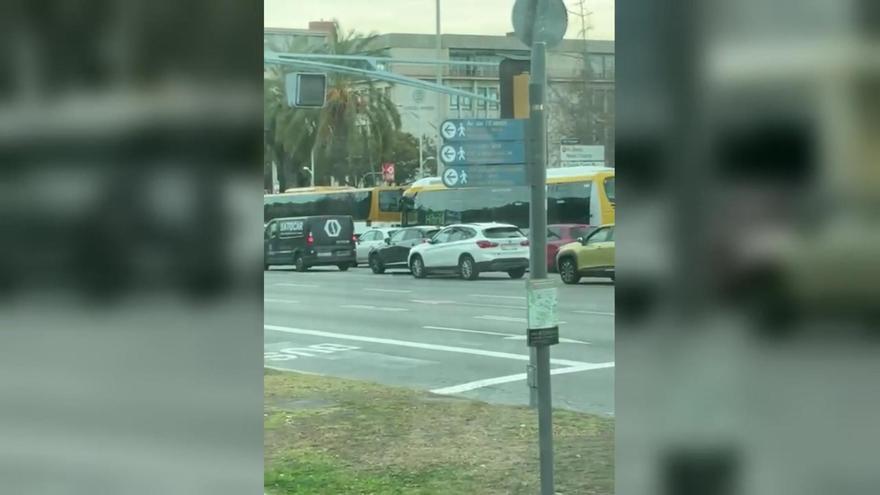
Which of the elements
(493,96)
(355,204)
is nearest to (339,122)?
(355,204)

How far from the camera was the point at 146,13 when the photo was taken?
2.34 metres

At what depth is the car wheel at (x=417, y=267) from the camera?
3.79m

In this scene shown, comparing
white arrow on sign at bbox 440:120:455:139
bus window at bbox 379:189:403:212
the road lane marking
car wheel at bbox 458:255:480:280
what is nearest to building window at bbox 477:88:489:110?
white arrow on sign at bbox 440:120:455:139

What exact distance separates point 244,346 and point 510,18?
54.6 inches

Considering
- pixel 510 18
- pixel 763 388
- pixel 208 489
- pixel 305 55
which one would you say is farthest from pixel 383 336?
pixel 763 388

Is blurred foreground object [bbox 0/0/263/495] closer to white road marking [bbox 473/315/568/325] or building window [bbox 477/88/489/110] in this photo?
building window [bbox 477/88/489/110]

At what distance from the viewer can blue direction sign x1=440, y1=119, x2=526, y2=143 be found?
300cm

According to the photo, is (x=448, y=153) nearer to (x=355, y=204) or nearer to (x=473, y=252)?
(x=473, y=252)

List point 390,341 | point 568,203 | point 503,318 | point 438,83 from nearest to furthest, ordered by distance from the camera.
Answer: point 568,203 < point 438,83 < point 503,318 < point 390,341

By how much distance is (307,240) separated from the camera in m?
3.68

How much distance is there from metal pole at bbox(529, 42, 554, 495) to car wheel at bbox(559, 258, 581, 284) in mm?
425

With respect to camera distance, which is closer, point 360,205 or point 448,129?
point 448,129

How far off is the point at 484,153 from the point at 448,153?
0.23 metres

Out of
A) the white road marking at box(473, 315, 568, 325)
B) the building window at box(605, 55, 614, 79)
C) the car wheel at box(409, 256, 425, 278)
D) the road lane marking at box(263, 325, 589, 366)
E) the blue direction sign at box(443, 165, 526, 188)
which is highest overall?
the building window at box(605, 55, 614, 79)
